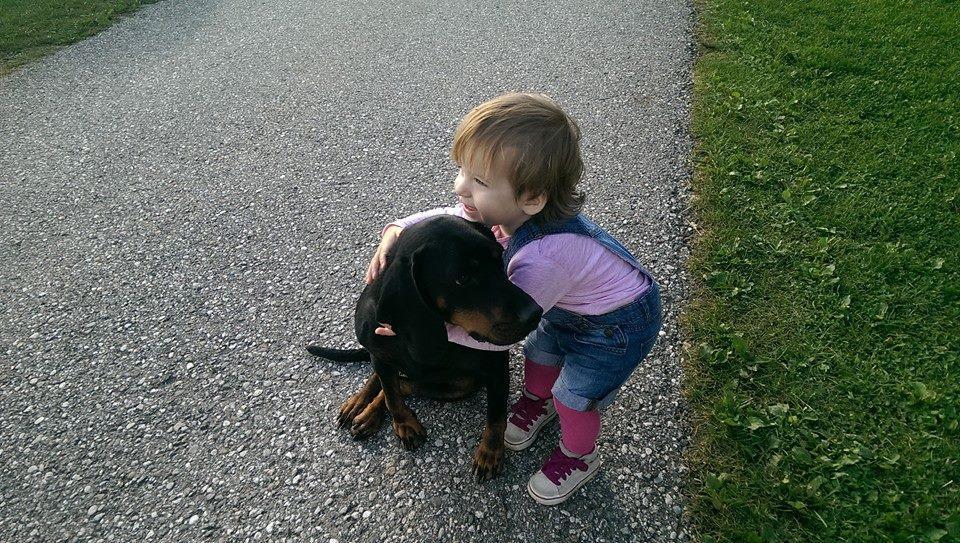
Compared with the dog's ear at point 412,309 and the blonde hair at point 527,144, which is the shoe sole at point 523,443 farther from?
the blonde hair at point 527,144

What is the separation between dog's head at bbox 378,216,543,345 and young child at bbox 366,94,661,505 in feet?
0.37

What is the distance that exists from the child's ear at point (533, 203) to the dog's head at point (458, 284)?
193 millimetres

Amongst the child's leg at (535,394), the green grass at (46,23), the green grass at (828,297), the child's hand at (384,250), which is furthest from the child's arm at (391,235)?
the green grass at (46,23)

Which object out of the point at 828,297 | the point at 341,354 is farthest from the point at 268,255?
the point at 828,297

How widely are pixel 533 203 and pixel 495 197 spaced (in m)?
0.15

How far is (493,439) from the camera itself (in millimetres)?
2771

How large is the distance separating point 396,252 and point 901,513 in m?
2.44

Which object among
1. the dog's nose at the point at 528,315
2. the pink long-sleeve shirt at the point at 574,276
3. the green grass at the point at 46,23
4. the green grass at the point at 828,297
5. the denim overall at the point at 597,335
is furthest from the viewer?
the green grass at the point at 46,23

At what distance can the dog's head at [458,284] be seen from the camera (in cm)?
221

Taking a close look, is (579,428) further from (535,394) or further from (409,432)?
(409,432)

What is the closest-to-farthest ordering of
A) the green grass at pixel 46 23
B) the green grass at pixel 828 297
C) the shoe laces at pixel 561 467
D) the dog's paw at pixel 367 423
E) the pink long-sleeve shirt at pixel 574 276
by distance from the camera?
the pink long-sleeve shirt at pixel 574 276 → the green grass at pixel 828 297 → the shoe laces at pixel 561 467 → the dog's paw at pixel 367 423 → the green grass at pixel 46 23

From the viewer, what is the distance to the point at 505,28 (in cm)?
801

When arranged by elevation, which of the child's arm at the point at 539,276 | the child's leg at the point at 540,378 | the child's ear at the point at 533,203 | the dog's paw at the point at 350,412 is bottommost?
the dog's paw at the point at 350,412

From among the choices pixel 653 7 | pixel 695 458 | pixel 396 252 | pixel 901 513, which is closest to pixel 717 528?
pixel 695 458
